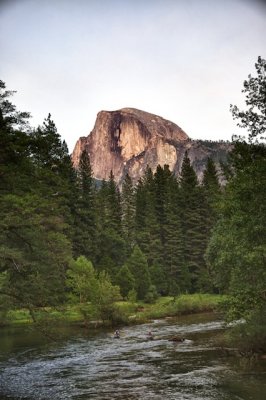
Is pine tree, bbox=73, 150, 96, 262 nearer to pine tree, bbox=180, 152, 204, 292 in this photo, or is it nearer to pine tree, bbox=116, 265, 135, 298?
pine tree, bbox=116, 265, 135, 298

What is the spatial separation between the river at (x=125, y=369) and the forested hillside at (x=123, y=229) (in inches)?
141

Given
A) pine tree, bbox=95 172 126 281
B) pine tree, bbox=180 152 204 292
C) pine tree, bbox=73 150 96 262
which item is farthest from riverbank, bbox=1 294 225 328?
pine tree, bbox=180 152 204 292

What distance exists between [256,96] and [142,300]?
4162cm

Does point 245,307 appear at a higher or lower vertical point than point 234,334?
higher

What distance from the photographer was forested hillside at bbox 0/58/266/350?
2056 cm

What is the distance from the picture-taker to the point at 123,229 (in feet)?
295

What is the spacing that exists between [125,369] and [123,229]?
217 ft

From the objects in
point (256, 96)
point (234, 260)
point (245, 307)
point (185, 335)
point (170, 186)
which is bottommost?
point (185, 335)

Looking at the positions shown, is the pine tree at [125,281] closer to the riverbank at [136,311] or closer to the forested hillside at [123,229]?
the forested hillside at [123,229]

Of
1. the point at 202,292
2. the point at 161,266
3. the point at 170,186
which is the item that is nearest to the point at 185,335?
the point at 202,292

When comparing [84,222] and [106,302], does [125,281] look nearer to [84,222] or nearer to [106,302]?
[84,222]

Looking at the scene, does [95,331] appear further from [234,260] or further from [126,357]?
[234,260]

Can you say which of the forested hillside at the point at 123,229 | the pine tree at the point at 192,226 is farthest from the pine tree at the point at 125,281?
the pine tree at the point at 192,226

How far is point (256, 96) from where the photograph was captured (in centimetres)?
2039
